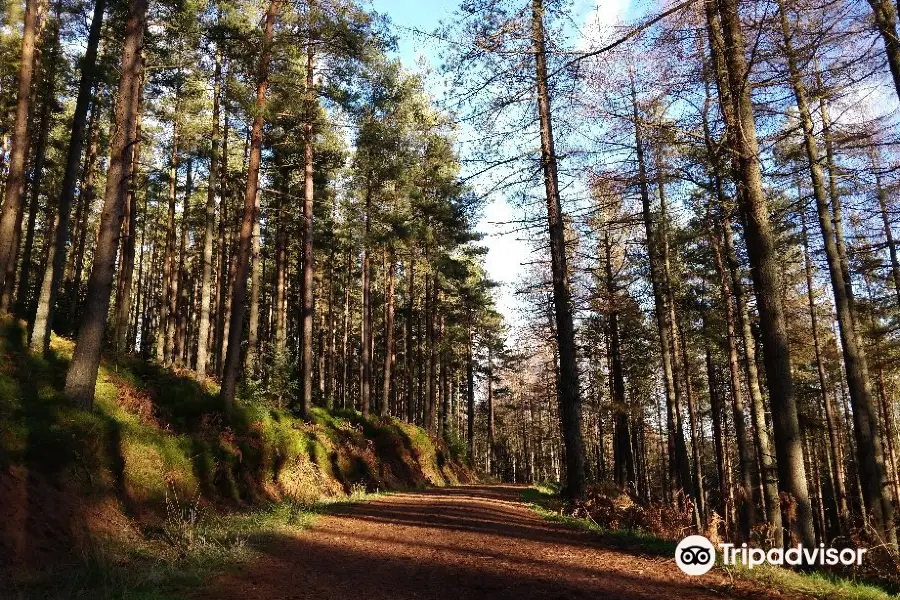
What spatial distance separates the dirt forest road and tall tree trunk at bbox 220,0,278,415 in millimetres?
5819

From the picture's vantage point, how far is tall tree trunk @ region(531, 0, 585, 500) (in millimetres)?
10742

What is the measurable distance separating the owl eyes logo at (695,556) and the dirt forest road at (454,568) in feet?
0.42

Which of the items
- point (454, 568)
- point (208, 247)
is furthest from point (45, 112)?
point (454, 568)

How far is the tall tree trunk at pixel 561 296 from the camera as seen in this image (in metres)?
10.7

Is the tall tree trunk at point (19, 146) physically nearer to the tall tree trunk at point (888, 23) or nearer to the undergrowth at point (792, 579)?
the undergrowth at point (792, 579)

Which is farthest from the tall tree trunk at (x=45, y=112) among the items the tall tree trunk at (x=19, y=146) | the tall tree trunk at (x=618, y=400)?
the tall tree trunk at (x=618, y=400)

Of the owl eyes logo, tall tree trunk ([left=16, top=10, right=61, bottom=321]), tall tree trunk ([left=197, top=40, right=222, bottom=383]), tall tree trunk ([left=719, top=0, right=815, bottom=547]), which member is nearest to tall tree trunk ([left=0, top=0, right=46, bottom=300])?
tall tree trunk ([left=16, top=10, right=61, bottom=321])

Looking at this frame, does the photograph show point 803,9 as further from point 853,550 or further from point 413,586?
point 413,586

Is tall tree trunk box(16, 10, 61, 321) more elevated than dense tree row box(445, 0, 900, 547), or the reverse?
tall tree trunk box(16, 10, 61, 321)

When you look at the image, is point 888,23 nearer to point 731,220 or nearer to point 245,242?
point 731,220

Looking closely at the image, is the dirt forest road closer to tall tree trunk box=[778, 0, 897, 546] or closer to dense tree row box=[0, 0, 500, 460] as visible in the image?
dense tree row box=[0, 0, 500, 460]

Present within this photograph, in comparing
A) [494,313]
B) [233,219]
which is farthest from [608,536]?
[494,313]

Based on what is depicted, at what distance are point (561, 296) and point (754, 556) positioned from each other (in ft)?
20.8

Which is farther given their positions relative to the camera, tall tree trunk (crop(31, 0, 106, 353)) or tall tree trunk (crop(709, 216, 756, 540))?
tall tree trunk (crop(709, 216, 756, 540))
